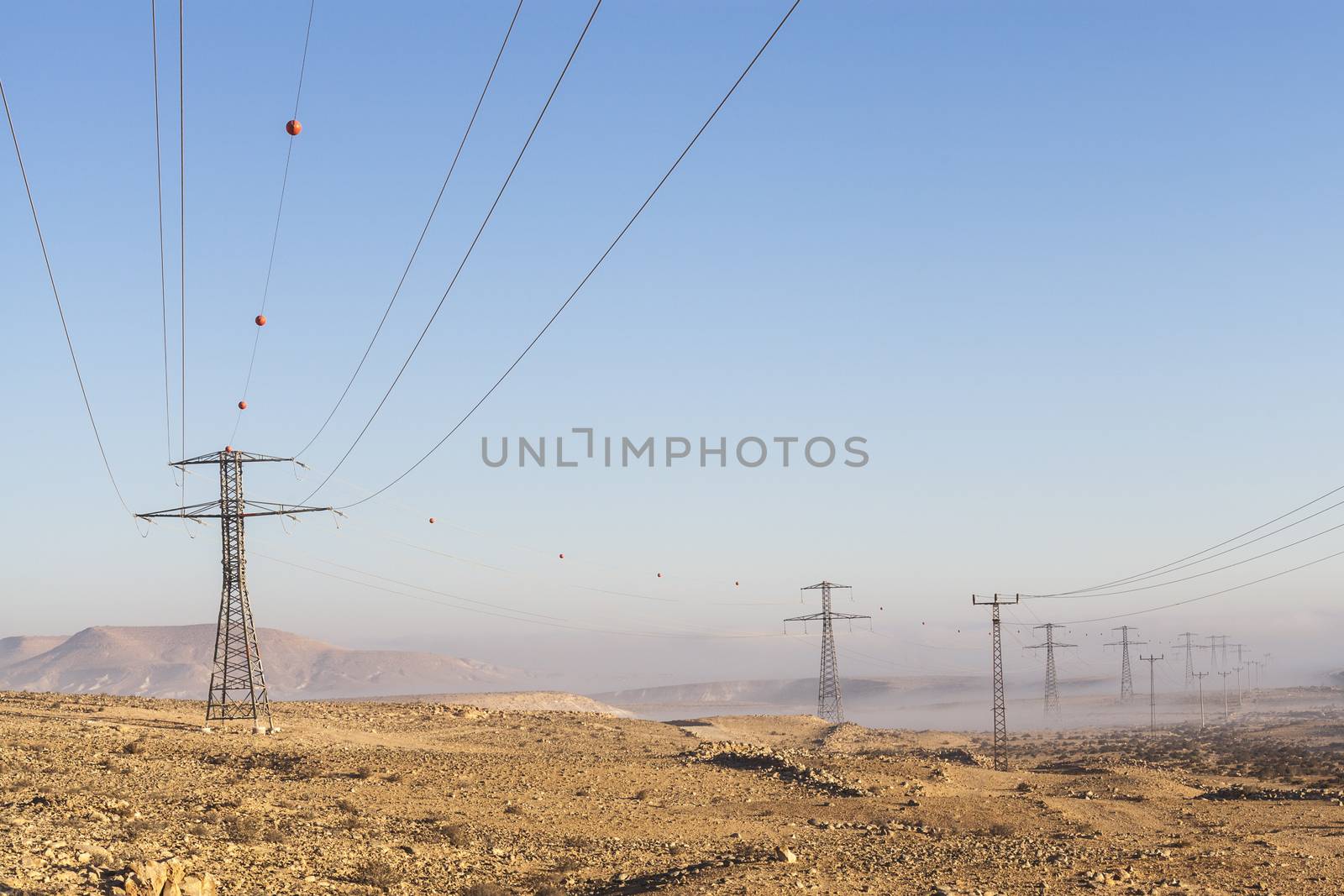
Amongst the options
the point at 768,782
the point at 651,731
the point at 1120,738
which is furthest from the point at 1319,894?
the point at 1120,738

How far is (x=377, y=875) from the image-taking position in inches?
889

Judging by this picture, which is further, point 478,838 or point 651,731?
point 651,731

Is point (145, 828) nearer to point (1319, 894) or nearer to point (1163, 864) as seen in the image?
point (1163, 864)

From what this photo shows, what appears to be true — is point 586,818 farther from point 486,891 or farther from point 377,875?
point 486,891

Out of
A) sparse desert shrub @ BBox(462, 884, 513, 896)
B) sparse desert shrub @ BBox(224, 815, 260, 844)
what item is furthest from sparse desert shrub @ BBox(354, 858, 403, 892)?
sparse desert shrub @ BBox(224, 815, 260, 844)

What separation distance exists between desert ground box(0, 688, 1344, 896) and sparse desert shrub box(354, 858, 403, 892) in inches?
A: 2.7

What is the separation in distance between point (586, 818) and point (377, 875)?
11.5 metres

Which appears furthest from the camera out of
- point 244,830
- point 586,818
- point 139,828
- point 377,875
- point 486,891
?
point 586,818

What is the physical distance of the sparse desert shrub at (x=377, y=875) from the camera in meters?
22.2

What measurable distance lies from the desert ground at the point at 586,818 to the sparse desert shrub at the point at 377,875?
0.22 feet

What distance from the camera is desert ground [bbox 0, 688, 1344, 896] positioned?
74.7ft

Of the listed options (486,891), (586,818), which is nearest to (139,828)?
(486,891)

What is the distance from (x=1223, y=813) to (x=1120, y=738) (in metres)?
83.3

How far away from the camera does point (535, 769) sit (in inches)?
1737
